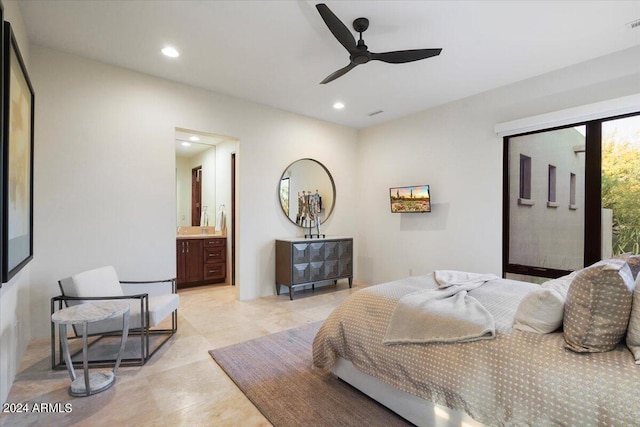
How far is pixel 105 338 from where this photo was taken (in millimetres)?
3107

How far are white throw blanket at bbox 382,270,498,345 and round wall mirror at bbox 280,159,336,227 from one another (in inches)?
126

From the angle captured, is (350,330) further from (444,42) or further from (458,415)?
(444,42)

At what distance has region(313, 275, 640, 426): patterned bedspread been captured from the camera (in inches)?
48.2

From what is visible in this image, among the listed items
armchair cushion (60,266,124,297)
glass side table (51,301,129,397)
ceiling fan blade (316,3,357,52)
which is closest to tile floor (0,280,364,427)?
glass side table (51,301,129,397)

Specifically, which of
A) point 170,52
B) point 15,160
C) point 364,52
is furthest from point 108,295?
point 364,52

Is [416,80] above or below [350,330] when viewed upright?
above

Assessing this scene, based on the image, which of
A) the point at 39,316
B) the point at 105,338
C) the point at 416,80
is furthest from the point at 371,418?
the point at 416,80

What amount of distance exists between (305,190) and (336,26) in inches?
125

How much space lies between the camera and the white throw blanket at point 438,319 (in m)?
1.67

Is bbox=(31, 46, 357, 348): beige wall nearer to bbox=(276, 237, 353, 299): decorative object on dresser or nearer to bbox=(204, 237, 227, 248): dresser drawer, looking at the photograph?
bbox=(276, 237, 353, 299): decorative object on dresser

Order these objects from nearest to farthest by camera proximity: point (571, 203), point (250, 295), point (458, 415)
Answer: point (458, 415), point (571, 203), point (250, 295)

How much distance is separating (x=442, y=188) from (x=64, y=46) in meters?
4.86

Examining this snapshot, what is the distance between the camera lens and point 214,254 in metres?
A: 5.61

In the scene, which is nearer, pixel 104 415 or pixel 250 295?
pixel 104 415
